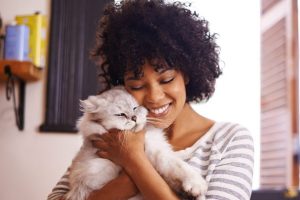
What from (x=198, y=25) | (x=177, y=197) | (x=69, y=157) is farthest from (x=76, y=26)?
(x=177, y=197)

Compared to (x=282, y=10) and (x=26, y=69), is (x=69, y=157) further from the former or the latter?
(x=282, y=10)

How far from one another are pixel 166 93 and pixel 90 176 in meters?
0.33

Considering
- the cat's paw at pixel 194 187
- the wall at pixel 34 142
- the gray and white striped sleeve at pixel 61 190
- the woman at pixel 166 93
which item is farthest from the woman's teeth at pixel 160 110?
the wall at pixel 34 142

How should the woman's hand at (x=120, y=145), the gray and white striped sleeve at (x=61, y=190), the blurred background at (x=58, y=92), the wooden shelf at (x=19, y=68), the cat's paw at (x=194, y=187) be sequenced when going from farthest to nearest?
the blurred background at (x=58, y=92) < the wooden shelf at (x=19, y=68) < the gray and white striped sleeve at (x=61, y=190) < the woman's hand at (x=120, y=145) < the cat's paw at (x=194, y=187)

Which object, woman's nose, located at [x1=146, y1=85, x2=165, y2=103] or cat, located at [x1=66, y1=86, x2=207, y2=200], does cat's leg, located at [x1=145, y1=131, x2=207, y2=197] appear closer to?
cat, located at [x1=66, y1=86, x2=207, y2=200]

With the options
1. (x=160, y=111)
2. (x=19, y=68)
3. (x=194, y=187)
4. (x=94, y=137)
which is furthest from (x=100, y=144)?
(x=19, y=68)

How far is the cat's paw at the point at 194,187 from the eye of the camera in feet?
3.41

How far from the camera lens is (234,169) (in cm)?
111

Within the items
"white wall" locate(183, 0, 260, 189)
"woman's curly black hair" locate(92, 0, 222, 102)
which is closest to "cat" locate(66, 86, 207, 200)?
"woman's curly black hair" locate(92, 0, 222, 102)

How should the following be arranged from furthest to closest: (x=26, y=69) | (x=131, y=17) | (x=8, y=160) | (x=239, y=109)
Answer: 1. (x=239, y=109)
2. (x=8, y=160)
3. (x=26, y=69)
4. (x=131, y=17)

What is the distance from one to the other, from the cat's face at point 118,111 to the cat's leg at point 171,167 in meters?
0.07

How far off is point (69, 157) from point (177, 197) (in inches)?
48.1

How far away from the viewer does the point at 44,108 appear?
7.19 feet

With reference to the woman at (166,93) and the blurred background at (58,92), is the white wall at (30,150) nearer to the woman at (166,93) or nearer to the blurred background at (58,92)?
the blurred background at (58,92)
